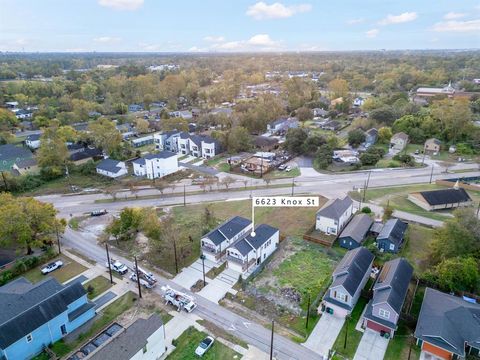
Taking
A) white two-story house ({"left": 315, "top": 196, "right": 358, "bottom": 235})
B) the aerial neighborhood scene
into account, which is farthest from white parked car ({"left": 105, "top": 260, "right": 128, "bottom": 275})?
white two-story house ({"left": 315, "top": 196, "right": 358, "bottom": 235})

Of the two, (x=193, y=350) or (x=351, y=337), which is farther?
(x=351, y=337)

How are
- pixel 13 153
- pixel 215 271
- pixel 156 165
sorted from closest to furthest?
pixel 215 271 < pixel 156 165 < pixel 13 153

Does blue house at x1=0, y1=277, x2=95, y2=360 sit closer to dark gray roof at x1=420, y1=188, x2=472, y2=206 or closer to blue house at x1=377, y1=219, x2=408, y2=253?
blue house at x1=377, y1=219, x2=408, y2=253

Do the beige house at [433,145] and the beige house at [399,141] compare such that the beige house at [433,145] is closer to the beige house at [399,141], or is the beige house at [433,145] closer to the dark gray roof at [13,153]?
the beige house at [399,141]

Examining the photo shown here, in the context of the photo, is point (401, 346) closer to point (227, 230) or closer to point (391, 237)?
point (391, 237)

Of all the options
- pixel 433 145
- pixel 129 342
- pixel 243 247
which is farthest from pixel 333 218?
pixel 433 145

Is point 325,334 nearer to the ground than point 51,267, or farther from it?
nearer to the ground

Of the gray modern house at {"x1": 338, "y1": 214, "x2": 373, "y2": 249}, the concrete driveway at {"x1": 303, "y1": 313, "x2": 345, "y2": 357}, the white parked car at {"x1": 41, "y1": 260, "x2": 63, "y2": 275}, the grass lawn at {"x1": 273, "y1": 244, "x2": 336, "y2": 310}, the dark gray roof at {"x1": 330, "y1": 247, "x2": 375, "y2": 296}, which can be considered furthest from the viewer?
the gray modern house at {"x1": 338, "y1": 214, "x2": 373, "y2": 249}

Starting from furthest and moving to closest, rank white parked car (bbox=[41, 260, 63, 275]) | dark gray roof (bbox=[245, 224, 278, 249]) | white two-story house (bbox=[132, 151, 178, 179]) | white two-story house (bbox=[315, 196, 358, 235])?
white two-story house (bbox=[132, 151, 178, 179]), white two-story house (bbox=[315, 196, 358, 235]), dark gray roof (bbox=[245, 224, 278, 249]), white parked car (bbox=[41, 260, 63, 275])
